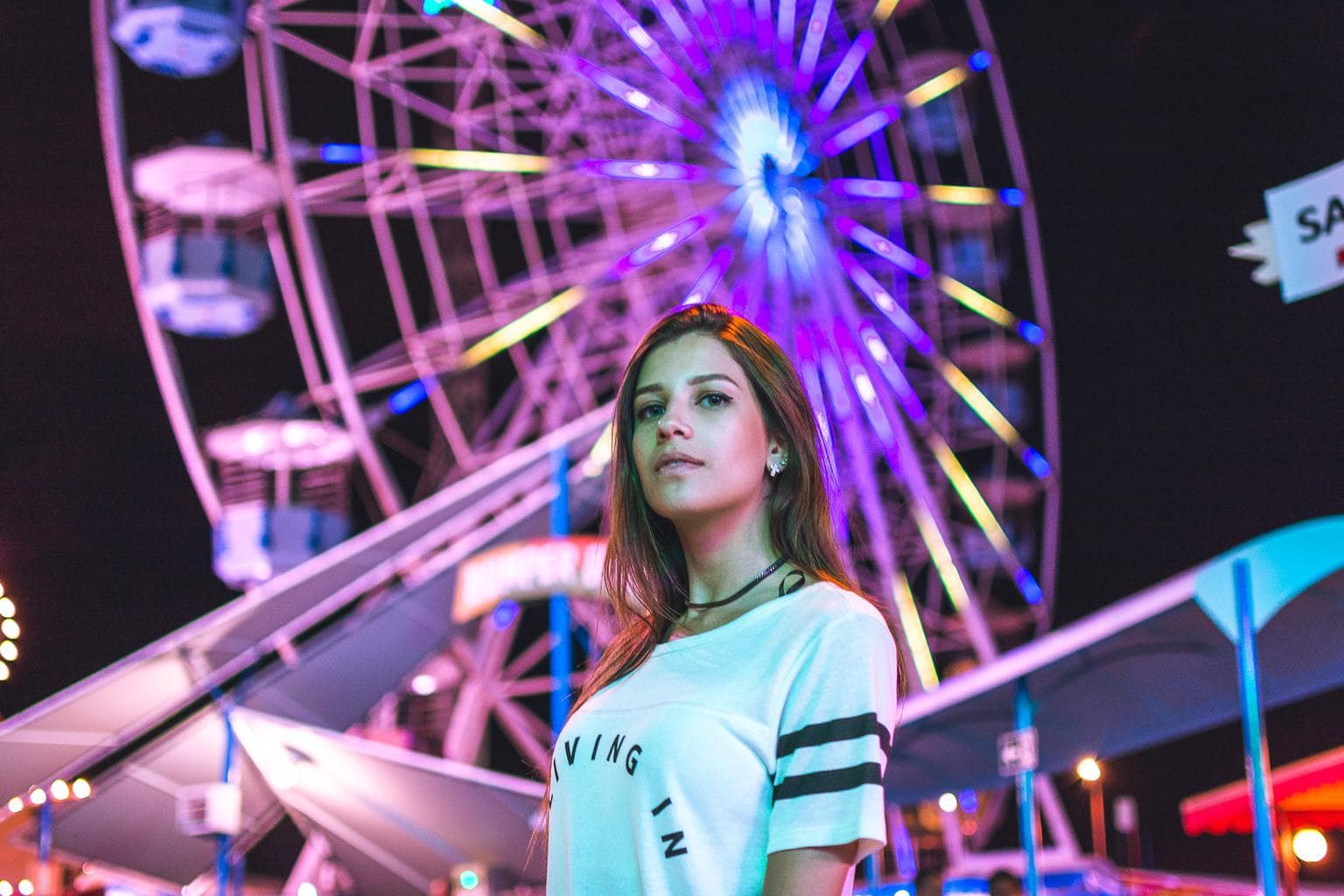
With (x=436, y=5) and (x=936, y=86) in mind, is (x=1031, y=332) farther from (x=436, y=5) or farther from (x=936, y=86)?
(x=436, y=5)

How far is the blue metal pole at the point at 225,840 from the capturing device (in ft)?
36.5

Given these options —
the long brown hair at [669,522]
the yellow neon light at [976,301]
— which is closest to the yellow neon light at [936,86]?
the yellow neon light at [976,301]

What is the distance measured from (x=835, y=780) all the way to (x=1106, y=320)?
30.4 meters

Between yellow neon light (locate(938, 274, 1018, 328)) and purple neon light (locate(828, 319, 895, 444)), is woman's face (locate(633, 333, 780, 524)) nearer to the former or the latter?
purple neon light (locate(828, 319, 895, 444))

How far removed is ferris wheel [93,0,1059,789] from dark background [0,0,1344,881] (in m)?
0.83

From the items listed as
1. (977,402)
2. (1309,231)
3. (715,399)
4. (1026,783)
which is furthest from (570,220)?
(715,399)

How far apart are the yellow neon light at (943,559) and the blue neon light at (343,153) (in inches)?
274

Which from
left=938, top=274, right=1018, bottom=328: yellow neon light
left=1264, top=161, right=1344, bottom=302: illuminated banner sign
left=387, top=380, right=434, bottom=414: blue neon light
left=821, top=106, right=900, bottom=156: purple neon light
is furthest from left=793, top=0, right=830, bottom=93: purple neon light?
left=1264, top=161, right=1344, bottom=302: illuminated banner sign

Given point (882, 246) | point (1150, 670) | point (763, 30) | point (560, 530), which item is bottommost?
point (1150, 670)

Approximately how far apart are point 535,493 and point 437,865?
4114mm

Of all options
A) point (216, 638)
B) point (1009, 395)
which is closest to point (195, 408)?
point (216, 638)

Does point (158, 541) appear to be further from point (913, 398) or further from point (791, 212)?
point (913, 398)

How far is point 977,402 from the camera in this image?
17.8m

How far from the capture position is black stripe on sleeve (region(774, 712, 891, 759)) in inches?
66.6
